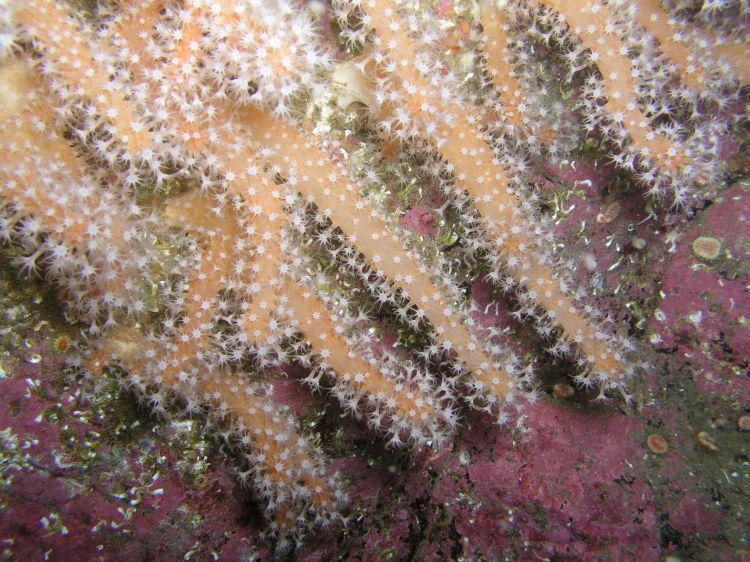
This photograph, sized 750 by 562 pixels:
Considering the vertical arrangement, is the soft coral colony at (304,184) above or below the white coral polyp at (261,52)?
below

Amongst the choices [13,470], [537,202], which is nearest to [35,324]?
[13,470]

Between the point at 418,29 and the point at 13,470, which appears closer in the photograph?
the point at 13,470

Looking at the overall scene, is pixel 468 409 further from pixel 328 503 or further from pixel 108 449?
pixel 108 449

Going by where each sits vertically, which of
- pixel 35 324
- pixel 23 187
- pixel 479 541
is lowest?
pixel 479 541

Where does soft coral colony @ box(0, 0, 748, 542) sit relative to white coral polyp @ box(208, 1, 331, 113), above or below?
below

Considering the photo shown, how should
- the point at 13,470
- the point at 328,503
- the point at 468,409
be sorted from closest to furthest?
1. the point at 13,470
2. the point at 328,503
3. the point at 468,409

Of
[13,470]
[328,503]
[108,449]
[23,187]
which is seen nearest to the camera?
[23,187]

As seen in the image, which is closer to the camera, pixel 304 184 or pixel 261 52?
pixel 261 52

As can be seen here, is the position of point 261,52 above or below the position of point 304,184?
above
